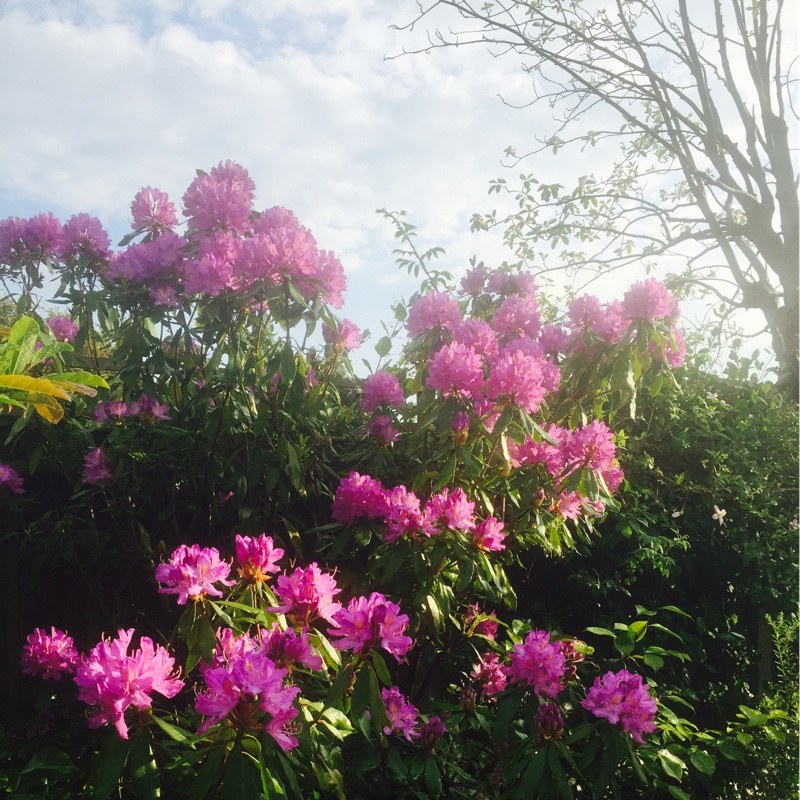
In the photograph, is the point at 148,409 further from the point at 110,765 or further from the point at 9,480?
the point at 110,765

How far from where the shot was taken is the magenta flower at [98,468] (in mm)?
2361

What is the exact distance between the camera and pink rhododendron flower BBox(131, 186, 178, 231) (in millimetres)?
2539

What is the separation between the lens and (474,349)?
7.30 ft

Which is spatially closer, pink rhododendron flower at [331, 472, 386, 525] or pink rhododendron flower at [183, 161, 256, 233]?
pink rhododendron flower at [331, 472, 386, 525]

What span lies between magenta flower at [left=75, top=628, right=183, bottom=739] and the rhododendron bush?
0.11 metres

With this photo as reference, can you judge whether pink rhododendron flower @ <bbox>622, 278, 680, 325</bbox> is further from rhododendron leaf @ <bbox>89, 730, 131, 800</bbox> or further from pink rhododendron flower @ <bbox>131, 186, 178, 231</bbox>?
rhododendron leaf @ <bbox>89, 730, 131, 800</bbox>

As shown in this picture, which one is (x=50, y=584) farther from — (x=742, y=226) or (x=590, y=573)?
(x=742, y=226)

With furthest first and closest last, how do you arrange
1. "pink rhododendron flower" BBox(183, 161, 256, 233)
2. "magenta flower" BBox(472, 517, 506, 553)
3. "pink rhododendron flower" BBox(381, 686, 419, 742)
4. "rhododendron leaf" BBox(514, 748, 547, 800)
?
"pink rhododendron flower" BBox(183, 161, 256, 233), "magenta flower" BBox(472, 517, 506, 553), "pink rhododendron flower" BBox(381, 686, 419, 742), "rhododendron leaf" BBox(514, 748, 547, 800)

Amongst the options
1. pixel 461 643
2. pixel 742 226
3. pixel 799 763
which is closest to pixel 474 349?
pixel 461 643

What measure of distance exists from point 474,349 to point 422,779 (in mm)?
1296

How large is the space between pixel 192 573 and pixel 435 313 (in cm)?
123

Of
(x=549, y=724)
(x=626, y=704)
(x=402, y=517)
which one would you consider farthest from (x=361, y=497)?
(x=626, y=704)

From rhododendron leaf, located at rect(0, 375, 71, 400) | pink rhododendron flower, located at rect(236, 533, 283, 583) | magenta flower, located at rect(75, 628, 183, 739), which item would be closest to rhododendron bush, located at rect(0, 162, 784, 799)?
pink rhododendron flower, located at rect(236, 533, 283, 583)

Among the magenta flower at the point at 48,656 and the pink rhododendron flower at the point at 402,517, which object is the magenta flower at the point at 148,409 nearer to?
the magenta flower at the point at 48,656
